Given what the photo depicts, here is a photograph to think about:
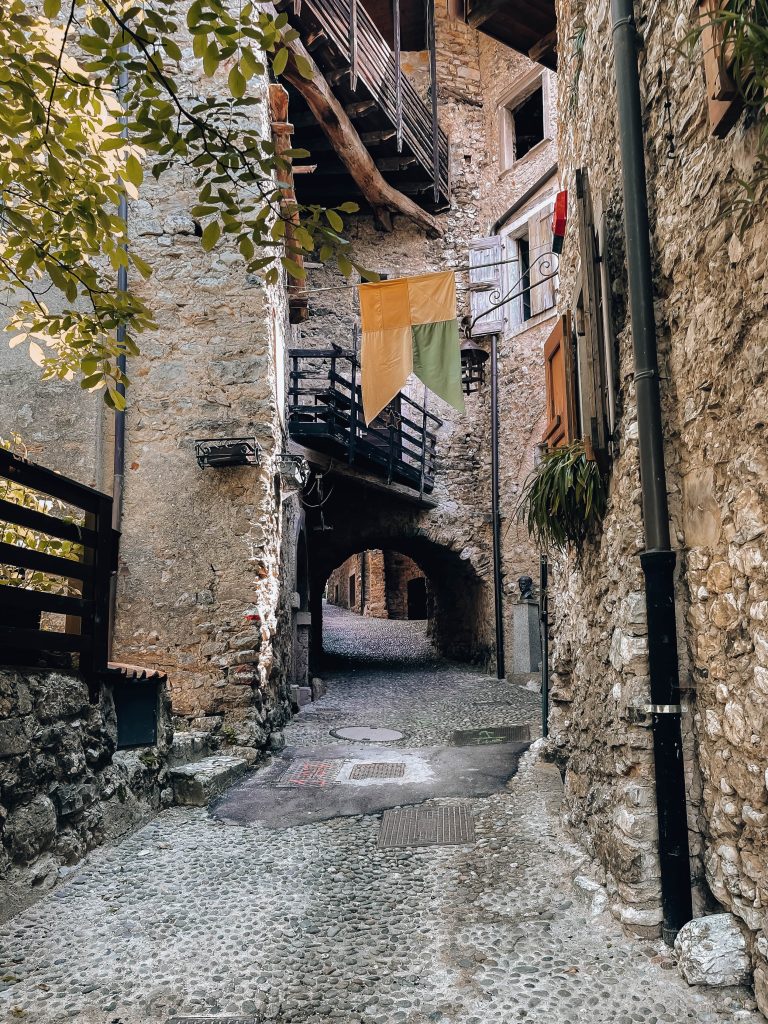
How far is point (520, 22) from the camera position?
20.6 ft

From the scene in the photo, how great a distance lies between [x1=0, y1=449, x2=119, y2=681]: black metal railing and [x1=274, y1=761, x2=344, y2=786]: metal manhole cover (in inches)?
76.4

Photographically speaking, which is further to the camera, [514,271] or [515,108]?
[515,108]

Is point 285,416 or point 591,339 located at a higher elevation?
point 285,416

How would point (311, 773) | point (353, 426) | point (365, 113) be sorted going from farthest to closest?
point (365, 113)
point (353, 426)
point (311, 773)

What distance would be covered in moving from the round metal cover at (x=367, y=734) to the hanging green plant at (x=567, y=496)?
3.51 meters

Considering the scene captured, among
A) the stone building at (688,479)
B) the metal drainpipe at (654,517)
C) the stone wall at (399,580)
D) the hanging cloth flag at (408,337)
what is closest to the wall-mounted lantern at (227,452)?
the hanging cloth flag at (408,337)

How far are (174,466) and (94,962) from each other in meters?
4.34

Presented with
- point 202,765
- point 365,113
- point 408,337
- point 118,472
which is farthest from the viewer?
point 365,113

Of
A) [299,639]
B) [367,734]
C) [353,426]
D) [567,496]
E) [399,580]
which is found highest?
[353,426]

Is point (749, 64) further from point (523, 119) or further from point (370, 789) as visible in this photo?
point (523, 119)

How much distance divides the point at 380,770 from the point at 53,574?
3.01 meters

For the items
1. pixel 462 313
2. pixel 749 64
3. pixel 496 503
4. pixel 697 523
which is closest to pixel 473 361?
pixel 462 313

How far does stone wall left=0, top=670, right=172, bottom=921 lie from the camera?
326 cm

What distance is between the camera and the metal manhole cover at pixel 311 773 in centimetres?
542
